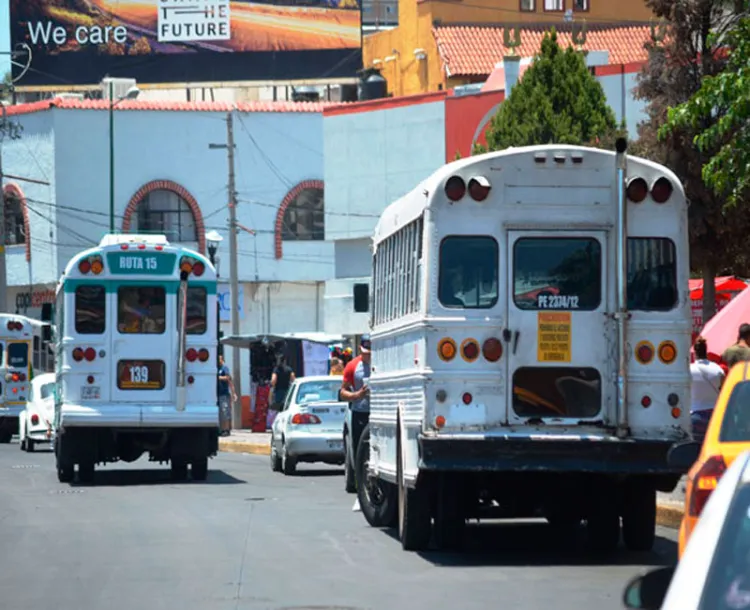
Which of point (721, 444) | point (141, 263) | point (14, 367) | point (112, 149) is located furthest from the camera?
point (112, 149)

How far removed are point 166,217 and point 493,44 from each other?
13.4 meters

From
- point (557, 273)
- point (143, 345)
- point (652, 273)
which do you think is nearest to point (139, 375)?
point (143, 345)

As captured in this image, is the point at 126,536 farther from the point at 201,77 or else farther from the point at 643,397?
the point at 201,77

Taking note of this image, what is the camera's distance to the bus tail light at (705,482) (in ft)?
27.0

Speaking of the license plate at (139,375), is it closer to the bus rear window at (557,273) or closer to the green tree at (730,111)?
the green tree at (730,111)

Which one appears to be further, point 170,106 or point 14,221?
point 14,221

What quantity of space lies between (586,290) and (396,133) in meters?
36.4

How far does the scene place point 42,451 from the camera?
35281 millimetres

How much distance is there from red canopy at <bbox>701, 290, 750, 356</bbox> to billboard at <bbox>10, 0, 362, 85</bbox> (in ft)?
141

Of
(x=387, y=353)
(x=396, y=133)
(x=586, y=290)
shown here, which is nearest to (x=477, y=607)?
(x=586, y=290)

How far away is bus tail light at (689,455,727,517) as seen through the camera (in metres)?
8.23

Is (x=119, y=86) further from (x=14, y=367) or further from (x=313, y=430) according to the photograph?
(x=313, y=430)

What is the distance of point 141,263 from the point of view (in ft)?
73.7

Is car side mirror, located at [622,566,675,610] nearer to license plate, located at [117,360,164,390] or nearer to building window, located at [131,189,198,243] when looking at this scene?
license plate, located at [117,360,164,390]
